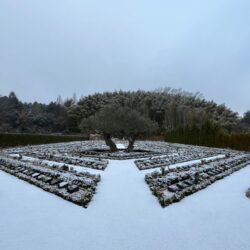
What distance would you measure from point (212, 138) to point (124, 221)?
13232 mm

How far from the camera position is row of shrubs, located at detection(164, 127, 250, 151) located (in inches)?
504

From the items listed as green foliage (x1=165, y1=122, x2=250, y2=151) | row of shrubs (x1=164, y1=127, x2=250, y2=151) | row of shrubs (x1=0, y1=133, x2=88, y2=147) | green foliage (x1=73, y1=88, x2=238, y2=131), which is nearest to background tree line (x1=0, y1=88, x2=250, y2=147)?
green foliage (x1=73, y1=88, x2=238, y2=131)

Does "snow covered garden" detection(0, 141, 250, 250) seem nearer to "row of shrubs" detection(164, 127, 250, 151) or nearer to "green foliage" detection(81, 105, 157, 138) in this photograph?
"green foliage" detection(81, 105, 157, 138)

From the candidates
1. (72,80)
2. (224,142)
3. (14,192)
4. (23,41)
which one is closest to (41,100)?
(72,80)

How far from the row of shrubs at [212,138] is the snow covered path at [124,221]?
1007 cm

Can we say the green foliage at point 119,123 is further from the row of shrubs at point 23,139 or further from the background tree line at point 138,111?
the background tree line at point 138,111

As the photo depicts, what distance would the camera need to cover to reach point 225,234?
2.19 m

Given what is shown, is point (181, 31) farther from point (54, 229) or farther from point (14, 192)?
point (54, 229)


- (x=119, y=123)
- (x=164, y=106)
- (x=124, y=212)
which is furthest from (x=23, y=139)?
(x=164, y=106)

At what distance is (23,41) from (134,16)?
601 cm

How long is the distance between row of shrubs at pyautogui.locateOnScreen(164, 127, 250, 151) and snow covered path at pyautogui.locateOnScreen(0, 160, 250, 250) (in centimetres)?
1007

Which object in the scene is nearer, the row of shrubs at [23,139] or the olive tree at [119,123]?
the olive tree at [119,123]

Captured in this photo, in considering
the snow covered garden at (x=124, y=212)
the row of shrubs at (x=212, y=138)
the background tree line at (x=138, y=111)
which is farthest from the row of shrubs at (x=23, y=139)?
the snow covered garden at (x=124, y=212)

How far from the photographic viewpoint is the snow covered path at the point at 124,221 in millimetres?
2016
